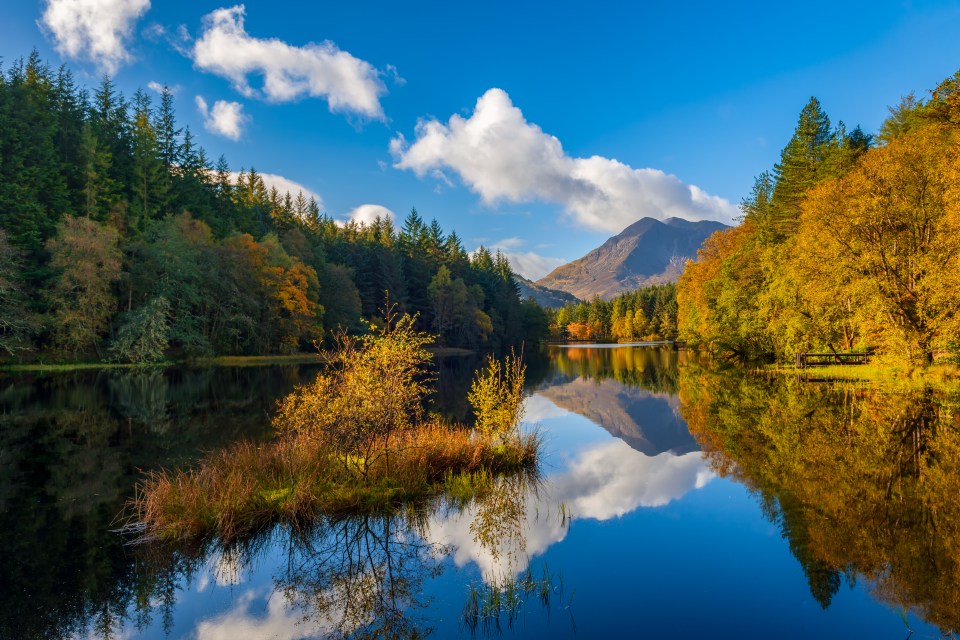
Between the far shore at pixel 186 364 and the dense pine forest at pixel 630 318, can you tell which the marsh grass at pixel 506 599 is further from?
the dense pine forest at pixel 630 318

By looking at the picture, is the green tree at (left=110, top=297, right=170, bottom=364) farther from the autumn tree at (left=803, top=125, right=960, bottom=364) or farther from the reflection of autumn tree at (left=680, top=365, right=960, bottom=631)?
the autumn tree at (left=803, top=125, right=960, bottom=364)

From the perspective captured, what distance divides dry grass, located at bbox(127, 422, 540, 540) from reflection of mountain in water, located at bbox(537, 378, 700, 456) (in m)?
7.09

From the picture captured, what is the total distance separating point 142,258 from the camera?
5453 centimetres

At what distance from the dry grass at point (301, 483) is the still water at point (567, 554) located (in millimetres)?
495

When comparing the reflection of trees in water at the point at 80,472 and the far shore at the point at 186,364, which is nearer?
the reflection of trees in water at the point at 80,472

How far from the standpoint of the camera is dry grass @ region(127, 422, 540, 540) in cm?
930

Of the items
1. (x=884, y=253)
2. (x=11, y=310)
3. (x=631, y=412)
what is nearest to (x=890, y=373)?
(x=884, y=253)

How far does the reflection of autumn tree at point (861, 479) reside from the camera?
24.4 feet

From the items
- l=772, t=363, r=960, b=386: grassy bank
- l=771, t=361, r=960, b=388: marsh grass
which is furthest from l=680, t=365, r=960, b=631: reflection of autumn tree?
l=772, t=363, r=960, b=386: grassy bank

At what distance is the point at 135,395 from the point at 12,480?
18724 millimetres

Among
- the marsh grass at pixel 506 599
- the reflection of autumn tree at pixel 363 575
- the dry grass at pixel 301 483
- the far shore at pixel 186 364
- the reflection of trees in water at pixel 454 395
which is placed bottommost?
the marsh grass at pixel 506 599

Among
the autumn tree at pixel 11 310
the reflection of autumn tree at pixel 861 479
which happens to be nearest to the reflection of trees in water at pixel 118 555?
the reflection of autumn tree at pixel 861 479

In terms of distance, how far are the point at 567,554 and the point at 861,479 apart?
25.4 feet

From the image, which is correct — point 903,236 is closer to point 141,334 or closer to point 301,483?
point 301,483
